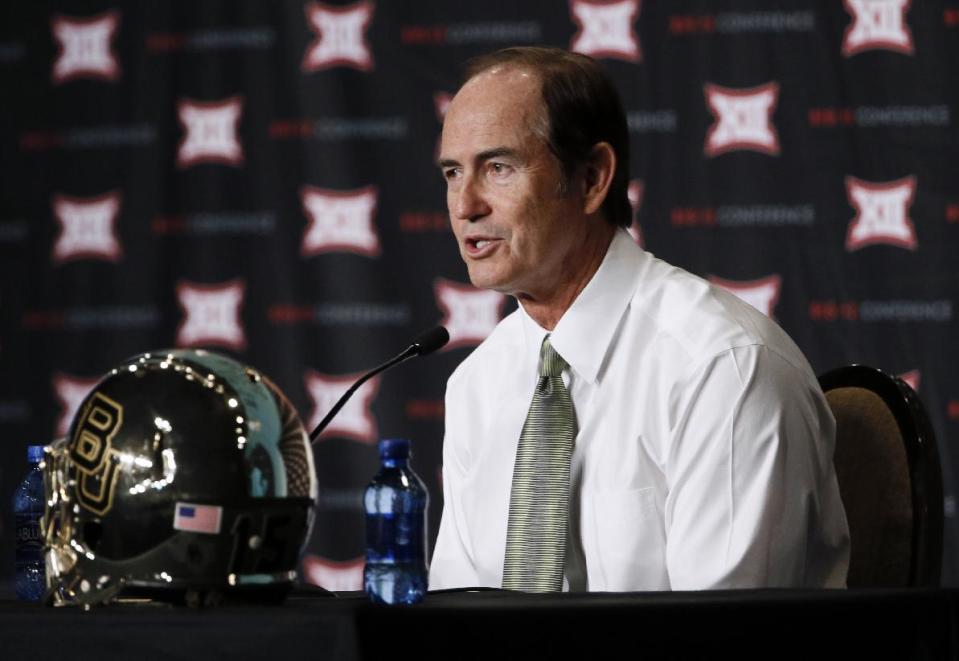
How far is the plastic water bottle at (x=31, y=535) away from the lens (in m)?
1.49

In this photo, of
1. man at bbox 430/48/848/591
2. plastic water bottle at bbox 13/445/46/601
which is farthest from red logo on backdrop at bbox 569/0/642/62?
plastic water bottle at bbox 13/445/46/601

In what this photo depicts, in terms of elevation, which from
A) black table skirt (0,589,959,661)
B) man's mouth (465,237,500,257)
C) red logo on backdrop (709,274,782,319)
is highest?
red logo on backdrop (709,274,782,319)

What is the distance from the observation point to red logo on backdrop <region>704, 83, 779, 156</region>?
4102 mm

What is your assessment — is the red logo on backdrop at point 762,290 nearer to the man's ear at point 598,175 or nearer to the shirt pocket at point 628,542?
the man's ear at point 598,175

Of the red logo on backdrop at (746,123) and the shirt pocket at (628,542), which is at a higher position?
the red logo on backdrop at (746,123)

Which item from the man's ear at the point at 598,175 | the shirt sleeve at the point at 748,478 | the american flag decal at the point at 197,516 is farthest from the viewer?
the man's ear at the point at 598,175

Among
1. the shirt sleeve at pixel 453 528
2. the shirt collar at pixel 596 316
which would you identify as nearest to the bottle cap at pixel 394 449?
the shirt collar at pixel 596 316

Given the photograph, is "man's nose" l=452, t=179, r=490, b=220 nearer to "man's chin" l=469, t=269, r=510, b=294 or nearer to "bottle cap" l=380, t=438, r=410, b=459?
"man's chin" l=469, t=269, r=510, b=294

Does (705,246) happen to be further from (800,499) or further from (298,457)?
(298,457)

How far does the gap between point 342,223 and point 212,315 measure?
0.54m

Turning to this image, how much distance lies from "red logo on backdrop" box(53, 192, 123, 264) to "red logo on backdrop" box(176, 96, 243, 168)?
0.30 m

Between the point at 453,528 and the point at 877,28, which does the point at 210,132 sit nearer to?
the point at 877,28

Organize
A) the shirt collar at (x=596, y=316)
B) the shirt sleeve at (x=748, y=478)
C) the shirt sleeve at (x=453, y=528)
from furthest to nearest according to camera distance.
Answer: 1. the shirt sleeve at (x=453, y=528)
2. the shirt collar at (x=596, y=316)
3. the shirt sleeve at (x=748, y=478)

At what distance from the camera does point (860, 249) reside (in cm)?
402
